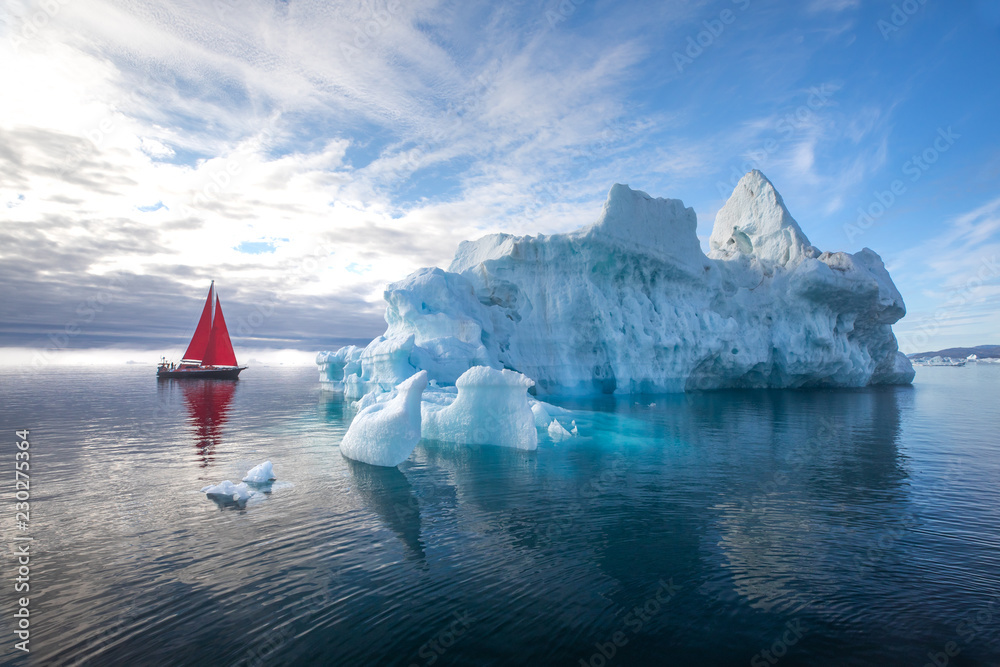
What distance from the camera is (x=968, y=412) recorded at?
1010 inches

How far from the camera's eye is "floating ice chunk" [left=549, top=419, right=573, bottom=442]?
16.8 meters

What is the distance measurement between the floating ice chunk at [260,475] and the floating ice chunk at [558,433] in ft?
29.7

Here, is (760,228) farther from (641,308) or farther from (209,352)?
(209,352)

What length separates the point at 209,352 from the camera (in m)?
58.0

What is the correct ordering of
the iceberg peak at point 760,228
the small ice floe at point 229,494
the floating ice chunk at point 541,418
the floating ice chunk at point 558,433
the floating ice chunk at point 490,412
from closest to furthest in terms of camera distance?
the small ice floe at point 229,494
the floating ice chunk at point 490,412
the floating ice chunk at point 558,433
the floating ice chunk at point 541,418
the iceberg peak at point 760,228

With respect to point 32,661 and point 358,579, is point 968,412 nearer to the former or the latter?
point 358,579

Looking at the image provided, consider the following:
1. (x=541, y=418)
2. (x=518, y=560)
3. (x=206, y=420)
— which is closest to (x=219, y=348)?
(x=206, y=420)

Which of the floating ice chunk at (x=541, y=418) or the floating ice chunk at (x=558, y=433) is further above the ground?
the floating ice chunk at (x=541, y=418)

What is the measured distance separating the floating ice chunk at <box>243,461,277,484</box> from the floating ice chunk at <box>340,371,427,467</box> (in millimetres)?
2583

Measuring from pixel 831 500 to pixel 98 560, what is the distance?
42.7 ft

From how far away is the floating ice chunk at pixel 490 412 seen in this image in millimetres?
15508

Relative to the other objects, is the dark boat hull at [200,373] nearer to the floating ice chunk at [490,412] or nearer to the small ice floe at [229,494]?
the floating ice chunk at [490,412]

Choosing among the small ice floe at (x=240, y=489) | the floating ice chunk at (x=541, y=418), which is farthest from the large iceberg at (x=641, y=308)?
the small ice floe at (x=240, y=489)

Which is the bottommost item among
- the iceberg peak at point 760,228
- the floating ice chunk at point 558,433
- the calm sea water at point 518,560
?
the calm sea water at point 518,560
